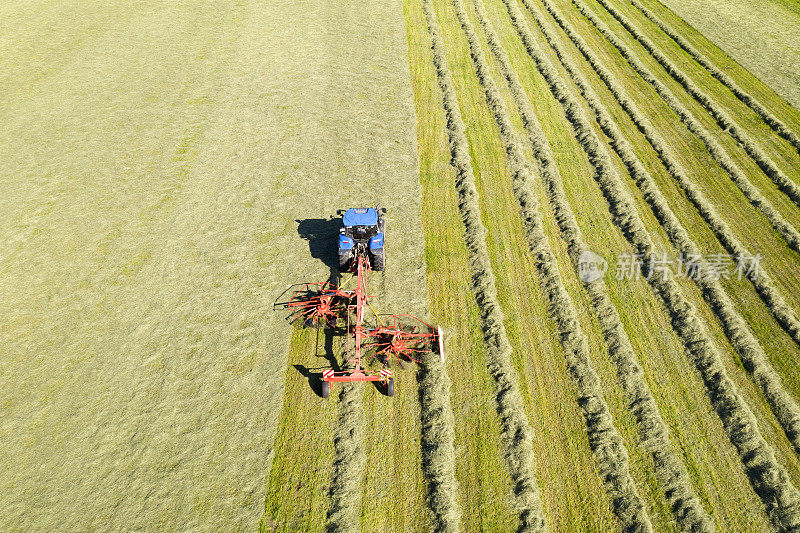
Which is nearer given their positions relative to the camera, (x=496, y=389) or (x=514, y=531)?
(x=514, y=531)

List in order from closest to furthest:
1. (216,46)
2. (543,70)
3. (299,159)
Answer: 1. (299,159)
2. (543,70)
3. (216,46)

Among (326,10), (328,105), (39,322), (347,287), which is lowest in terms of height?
(39,322)

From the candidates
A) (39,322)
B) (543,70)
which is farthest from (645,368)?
(543,70)

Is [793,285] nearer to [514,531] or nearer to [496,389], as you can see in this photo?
[496,389]

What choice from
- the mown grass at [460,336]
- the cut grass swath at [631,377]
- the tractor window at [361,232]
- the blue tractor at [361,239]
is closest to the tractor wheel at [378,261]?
→ the blue tractor at [361,239]

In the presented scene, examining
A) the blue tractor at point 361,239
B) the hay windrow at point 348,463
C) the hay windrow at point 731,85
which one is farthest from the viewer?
the hay windrow at point 731,85

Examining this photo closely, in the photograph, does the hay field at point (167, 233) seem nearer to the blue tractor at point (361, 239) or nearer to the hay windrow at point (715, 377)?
the blue tractor at point (361, 239)
